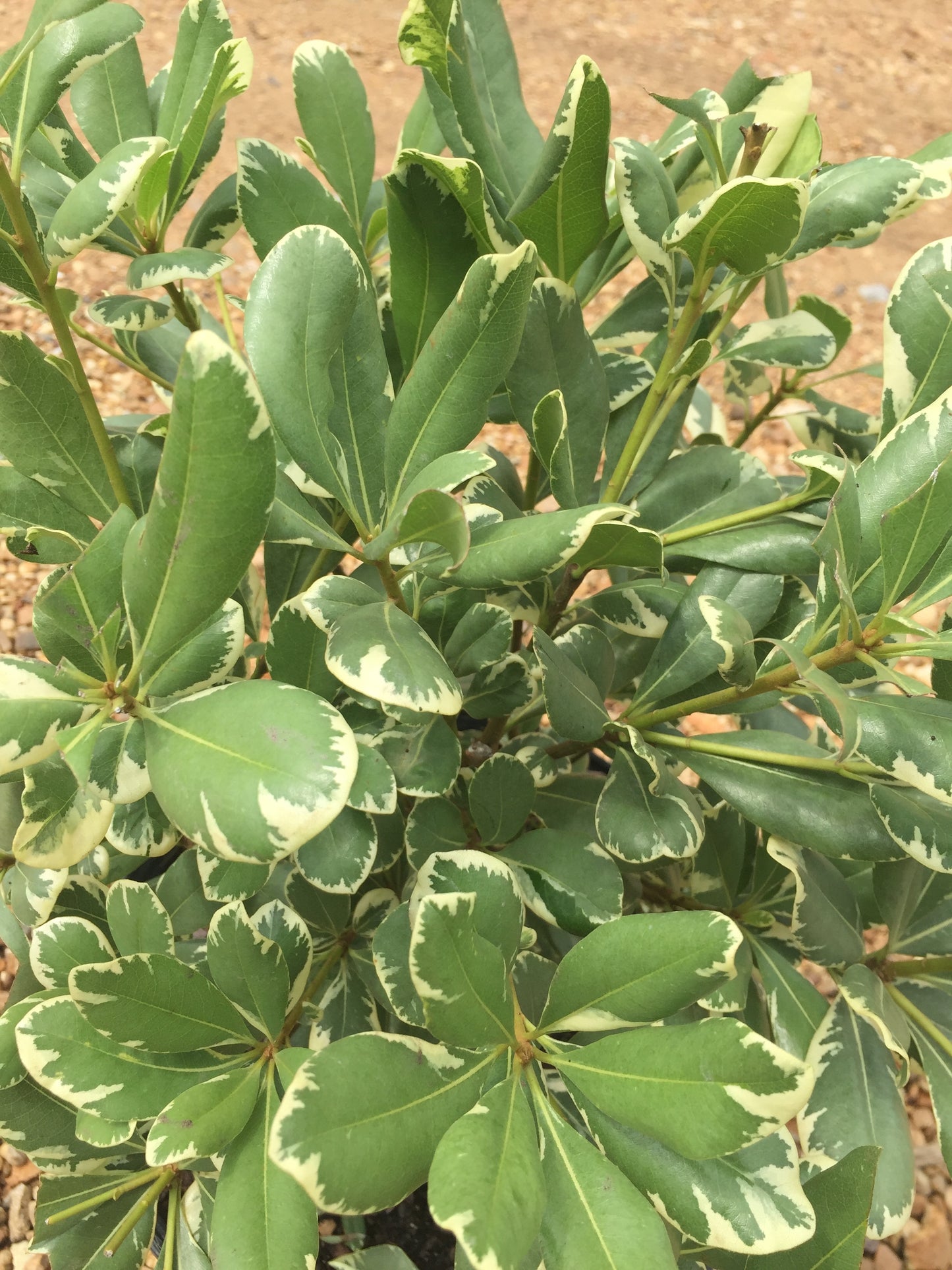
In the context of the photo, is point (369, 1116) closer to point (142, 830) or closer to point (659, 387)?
point (142, 830)

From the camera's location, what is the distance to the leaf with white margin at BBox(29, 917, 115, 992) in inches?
31.1

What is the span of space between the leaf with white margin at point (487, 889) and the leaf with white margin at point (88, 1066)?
230 millimetres

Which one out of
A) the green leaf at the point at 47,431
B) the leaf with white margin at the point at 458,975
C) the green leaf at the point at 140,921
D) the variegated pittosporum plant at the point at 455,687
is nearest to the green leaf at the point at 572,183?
the variegated pittosporum plant at the point at 455,687

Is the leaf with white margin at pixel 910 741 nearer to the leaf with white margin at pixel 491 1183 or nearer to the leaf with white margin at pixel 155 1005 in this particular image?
the leaf with white margin at pixel 491 1183

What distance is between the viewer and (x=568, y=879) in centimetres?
80

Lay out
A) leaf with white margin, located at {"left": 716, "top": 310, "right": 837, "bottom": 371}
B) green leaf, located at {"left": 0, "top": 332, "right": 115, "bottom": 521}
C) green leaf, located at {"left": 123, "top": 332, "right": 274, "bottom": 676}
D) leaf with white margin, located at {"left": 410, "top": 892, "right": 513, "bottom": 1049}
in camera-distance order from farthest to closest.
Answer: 1. leaf with white margin, located at {"left": 716, "top": 310, "right": 837, "bottom": 371}
2. green leaf, located at {"left": 0, "top": 332, "right": 115, "bottom": 521}
3. leaf with white margin, located at {"left": 410, "top": 892, "right": 513, "bottom": 1049}
4. green leaf, located at {"left": 123, "top": 332, "right": 274, "bottom": 676}

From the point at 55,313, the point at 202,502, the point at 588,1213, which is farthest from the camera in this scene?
the point at 55,313

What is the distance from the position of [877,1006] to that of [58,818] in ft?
2.00

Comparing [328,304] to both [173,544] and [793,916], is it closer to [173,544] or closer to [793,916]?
[173,544]

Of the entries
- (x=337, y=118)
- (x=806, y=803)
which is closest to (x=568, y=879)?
(x=806, y=803)

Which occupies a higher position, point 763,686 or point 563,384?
point 563,384

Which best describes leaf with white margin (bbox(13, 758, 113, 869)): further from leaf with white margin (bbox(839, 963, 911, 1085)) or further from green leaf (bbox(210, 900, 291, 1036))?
leaf with white margin (bbox(839, 963, 911, 1085))

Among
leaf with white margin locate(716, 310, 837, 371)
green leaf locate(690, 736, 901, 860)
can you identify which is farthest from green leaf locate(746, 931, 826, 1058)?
leaf with white margin locate(716, 310, 837, 371)

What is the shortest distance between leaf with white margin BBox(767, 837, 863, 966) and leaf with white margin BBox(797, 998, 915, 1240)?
0.06 meters
